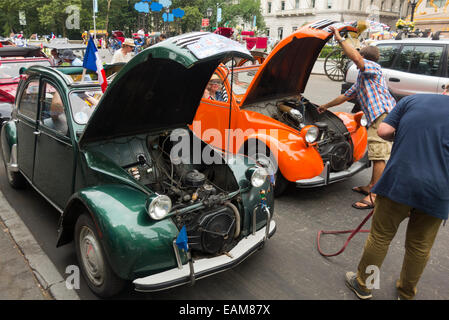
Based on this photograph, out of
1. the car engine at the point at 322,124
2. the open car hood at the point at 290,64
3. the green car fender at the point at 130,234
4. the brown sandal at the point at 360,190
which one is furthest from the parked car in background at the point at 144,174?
the brown sandal at the point at 360,190

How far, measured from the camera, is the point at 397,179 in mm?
2656

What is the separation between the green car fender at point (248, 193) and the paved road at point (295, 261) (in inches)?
19.7

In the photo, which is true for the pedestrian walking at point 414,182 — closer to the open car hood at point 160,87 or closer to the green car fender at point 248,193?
the green car fender at point 248,193

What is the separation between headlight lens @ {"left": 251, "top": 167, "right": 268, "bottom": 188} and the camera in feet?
10.8

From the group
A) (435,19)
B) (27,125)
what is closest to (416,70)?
(27,125)

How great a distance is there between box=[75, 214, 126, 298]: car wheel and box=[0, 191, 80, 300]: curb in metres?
0.24

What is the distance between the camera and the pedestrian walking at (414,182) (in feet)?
8.32

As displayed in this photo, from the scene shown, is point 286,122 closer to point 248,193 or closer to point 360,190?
point 360,190

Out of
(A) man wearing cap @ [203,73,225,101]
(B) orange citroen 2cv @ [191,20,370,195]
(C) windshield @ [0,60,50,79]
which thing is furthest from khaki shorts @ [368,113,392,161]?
(C) windshield @ [0,60,50,79]

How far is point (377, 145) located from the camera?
4.84 m

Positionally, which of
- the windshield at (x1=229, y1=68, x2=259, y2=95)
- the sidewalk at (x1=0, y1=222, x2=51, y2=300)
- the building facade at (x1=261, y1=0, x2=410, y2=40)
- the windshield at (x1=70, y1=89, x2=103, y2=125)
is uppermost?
the building facade at (x1=261, y1=0, x2=410, y2=40)

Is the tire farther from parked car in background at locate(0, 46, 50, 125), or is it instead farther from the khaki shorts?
the khaki shorts
